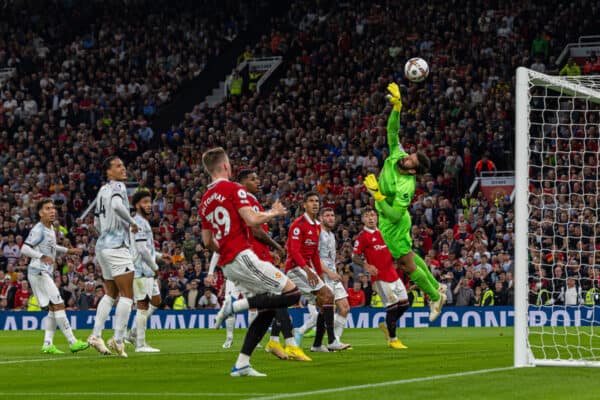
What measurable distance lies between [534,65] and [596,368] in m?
19.4

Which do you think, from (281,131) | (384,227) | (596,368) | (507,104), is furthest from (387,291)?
(281,131)

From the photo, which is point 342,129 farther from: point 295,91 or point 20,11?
point 20,11

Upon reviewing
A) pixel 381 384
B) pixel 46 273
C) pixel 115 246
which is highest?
pixel 115 246

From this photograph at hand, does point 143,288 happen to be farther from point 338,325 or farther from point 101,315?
point 338,325

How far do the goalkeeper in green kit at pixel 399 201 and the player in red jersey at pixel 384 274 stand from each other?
1.64 ft

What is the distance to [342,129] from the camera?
32.1 m

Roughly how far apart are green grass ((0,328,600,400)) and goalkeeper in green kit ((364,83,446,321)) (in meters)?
1.05

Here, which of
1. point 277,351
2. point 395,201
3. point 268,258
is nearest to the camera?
point 277,351

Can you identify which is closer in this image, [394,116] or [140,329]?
[394,116]

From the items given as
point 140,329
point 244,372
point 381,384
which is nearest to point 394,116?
point 140,329

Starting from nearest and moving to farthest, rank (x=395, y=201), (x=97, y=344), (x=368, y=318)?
(x=97, y=344)
(x=395, y=201)
(x=368, y=318)

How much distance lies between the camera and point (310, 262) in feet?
50.4

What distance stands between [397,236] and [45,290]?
5.06m

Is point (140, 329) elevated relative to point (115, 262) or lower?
lower
